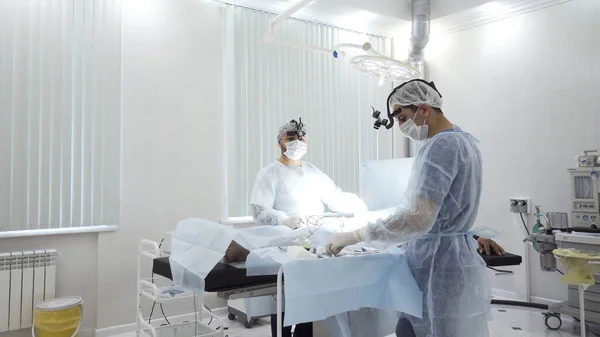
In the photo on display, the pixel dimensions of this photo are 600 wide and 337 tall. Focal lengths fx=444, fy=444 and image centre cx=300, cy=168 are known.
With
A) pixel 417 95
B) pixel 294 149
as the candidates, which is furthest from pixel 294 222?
pixel 417 95

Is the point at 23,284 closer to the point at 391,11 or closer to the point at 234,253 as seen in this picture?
the point at 234,253

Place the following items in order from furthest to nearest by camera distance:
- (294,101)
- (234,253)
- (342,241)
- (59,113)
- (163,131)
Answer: (294,101), (163,131), (59,113), (234,253), (342,241)

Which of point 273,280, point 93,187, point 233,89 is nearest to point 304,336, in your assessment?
point 273,280

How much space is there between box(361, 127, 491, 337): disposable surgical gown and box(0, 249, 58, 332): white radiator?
7.53 ft

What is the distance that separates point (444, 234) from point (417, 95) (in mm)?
548

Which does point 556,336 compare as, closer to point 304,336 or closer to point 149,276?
point 304,336

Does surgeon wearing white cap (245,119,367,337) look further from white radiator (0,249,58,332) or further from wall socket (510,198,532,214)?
wall socket (510,198,532,214)

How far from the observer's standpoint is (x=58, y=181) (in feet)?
9.81

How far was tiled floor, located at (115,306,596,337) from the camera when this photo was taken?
3149 millimetres

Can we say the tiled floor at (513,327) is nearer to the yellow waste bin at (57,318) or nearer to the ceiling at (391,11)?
the yellow waste bin at (57,318)

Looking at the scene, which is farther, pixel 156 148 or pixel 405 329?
pixel 156 148

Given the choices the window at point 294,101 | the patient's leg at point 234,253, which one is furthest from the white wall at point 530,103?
the patient's leg at point 234,253

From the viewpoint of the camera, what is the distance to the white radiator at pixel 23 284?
2.73m

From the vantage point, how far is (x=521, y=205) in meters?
3.89
